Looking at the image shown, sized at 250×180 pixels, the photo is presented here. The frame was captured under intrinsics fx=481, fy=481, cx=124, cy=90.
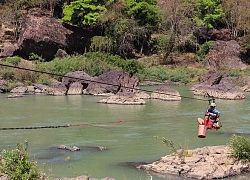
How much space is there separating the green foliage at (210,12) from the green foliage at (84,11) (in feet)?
36.1

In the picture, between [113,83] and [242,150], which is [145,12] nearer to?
[113,83]

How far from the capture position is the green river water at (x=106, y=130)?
581 inches

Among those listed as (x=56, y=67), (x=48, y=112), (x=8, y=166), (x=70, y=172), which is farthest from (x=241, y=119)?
(x=56, y=67)

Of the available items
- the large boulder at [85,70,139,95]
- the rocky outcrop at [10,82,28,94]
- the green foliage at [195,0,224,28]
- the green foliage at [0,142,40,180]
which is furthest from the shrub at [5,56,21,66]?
the green foliage at [0,142,40,180]

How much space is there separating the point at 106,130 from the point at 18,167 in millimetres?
11154

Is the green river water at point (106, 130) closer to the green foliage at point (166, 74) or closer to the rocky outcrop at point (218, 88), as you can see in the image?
the rocky outcrop at point (218, 88)

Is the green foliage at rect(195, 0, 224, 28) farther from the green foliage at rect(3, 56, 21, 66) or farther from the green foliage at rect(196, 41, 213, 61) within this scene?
the green foliage at rect(3, 56, 21, 66)

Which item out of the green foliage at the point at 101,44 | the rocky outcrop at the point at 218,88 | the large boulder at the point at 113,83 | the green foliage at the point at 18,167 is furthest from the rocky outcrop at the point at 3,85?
the green foliage at the point at 18,167

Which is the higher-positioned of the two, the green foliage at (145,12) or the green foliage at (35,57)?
the green foliage at (145,12)

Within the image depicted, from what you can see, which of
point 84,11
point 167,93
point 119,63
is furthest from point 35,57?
point 167,93

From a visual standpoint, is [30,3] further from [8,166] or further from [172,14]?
[8,166]

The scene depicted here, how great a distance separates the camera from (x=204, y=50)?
4959 centimetres

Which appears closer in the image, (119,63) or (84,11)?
(119,63)

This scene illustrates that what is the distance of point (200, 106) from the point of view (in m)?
28.2
